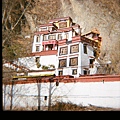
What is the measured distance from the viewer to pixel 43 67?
3.97m

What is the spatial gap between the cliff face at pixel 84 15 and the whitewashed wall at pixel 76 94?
53 centimetres

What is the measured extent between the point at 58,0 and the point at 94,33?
750mm

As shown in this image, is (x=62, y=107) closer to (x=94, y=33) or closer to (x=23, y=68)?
(x=23, y=68)

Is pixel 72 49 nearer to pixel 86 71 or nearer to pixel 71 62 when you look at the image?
pixel 71 62

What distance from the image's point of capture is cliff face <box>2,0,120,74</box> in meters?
4.02

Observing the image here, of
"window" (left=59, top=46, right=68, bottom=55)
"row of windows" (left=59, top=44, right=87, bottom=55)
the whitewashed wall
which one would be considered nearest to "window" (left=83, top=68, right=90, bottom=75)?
the whitewashed wall

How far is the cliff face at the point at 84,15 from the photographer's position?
4.02m

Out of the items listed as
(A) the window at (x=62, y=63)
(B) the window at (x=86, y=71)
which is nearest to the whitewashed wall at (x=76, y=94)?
(B) the window at (x=86, y=71)

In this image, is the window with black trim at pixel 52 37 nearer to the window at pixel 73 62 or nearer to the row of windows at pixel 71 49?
the row of windows at pixel 71 49

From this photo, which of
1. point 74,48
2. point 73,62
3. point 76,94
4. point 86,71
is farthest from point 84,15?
point 76,94

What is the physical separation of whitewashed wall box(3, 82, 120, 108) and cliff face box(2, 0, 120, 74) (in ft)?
1.73
